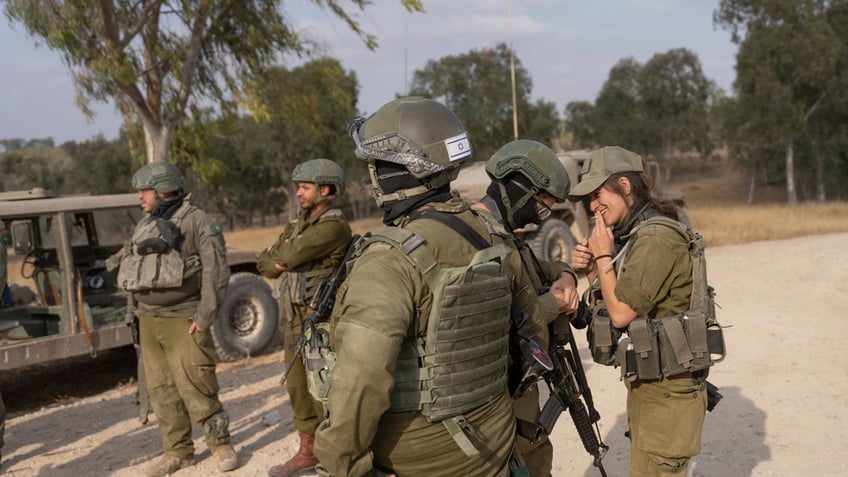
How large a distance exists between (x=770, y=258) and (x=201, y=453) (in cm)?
919

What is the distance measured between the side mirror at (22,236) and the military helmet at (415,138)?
5252mm

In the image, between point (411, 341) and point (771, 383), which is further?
point (771, 383)

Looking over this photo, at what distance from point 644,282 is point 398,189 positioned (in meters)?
1.09

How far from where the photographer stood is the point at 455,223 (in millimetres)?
1883

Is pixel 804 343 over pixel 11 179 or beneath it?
beneath

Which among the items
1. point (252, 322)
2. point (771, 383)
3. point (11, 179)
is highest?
point (11, 179)

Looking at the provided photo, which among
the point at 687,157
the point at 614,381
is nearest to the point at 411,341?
the point at 614,381

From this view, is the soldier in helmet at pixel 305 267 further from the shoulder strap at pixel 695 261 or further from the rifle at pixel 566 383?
the shoulder strap at pixel 695 261

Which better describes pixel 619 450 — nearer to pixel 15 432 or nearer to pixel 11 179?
pixel 15 432

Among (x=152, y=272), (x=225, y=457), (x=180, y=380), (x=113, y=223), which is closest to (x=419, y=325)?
(x=152, y=272)

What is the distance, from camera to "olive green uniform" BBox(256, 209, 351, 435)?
13.3 feet

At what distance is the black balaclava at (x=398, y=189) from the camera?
192cm

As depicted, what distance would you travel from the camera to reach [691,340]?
2.55m

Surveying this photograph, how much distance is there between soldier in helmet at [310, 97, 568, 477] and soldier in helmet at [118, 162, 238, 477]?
248cm
